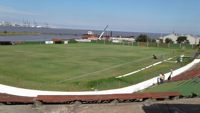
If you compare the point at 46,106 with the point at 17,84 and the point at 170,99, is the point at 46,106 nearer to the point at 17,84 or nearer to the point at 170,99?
the point at 170,99

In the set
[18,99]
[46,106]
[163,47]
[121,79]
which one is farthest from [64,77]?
[163,47]

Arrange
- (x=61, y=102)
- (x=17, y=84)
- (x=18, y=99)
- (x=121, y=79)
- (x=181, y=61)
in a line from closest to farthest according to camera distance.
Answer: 1. (x=61, y=102)
2. (x=18, y=99)
3. (x=17, y=84)
4. (x=121, y=79)
5. (x=181, y=61)

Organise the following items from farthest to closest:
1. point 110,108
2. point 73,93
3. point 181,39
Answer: point 181,39
point 73,93
point 110,108

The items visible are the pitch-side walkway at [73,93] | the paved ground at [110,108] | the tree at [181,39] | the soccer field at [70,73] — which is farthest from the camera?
the tree at [181,39]

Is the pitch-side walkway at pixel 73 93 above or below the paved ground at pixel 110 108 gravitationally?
below

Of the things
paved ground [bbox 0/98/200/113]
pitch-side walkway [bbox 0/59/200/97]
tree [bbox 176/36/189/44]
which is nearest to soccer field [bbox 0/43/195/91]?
pitch-side walkway [bbox 0/59/200/97]

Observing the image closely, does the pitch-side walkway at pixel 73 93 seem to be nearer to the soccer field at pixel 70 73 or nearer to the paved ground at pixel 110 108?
the soccer field at pixel 70 73

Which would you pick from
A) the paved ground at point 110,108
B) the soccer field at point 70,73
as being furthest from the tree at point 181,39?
the paved ground at point 110,108

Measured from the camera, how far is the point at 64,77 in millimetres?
40469

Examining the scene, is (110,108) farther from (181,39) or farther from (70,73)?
(181,39)

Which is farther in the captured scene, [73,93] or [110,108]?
[73,93]

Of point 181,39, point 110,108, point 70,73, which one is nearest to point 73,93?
point 110,108

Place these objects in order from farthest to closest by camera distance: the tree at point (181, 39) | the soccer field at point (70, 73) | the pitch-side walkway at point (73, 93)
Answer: the tree at point (181, 39) → the soccer field at point (70, 73) → the pitch-side walkway at point (73, 93)

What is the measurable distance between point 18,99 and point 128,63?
36492 millimetres
